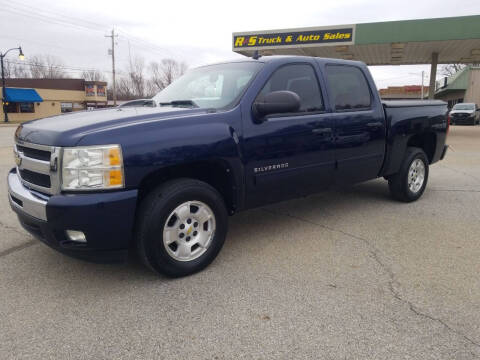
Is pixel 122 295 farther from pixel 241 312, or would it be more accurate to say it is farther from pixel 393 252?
pixel 393 252

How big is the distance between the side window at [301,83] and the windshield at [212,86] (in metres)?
0.25

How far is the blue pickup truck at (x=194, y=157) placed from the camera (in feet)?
8.69

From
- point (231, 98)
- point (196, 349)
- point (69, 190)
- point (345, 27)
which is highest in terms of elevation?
point (345, 27)

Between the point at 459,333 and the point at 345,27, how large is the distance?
56.8ft

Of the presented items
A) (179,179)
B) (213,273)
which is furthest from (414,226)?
(179,179)

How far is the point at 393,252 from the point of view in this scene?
3.67 metres

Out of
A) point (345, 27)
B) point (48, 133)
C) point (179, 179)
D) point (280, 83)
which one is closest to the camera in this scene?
point (48, 133)

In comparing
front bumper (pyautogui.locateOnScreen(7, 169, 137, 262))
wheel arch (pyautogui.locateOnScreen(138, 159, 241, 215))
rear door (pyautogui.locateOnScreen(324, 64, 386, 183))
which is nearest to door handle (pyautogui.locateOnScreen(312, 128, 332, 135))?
rear door (pyautogui.locateOnScreen(324, 64, 386, 183))

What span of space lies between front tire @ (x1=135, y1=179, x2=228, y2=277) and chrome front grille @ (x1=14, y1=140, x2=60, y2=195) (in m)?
0.66

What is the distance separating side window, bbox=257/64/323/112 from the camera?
12.6 feet

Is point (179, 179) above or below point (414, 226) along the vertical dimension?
above

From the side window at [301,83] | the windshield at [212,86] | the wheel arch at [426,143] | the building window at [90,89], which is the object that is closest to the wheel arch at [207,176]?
the windshield at [212,86]

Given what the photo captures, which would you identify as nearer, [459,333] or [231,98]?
[459,333]

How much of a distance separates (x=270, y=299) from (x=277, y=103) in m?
1.64
